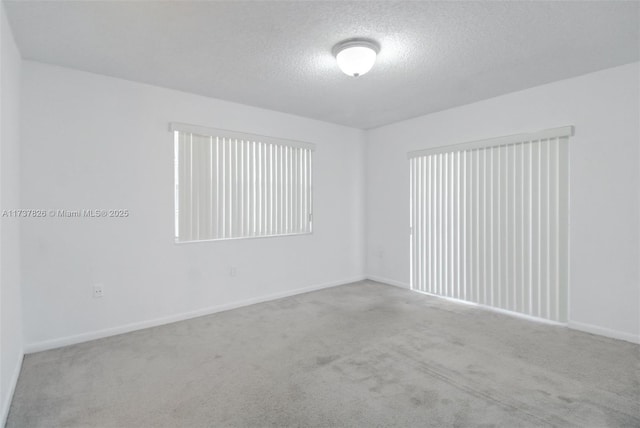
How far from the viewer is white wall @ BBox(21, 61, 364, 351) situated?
2939mm

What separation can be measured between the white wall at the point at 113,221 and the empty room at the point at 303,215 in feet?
0.06

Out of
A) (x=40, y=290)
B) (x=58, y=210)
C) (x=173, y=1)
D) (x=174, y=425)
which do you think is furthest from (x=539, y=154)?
(x=40, y=290)

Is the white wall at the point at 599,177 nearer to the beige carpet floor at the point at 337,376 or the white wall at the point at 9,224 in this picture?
the beige carpet floor at the point at 337,376

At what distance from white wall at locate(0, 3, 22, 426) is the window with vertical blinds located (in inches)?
51.9

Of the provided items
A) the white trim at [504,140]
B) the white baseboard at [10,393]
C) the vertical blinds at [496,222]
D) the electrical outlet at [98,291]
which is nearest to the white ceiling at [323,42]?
the white trim at [504,140]

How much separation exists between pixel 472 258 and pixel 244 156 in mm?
3164

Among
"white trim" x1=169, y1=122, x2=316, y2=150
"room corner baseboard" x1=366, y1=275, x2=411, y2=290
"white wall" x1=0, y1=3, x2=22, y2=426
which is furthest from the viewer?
"room corner baseboard" x1=366, y1=275, x2=411, y2=290

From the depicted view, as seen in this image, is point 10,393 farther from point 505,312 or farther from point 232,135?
point 505,312

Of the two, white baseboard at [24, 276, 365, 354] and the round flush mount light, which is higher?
the round flush mount light

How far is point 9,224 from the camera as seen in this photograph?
233cm

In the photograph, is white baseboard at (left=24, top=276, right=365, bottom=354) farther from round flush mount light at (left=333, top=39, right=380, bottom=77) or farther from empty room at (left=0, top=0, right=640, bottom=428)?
round flush mount light at (left=333, top=39, right=380, bottom=77)

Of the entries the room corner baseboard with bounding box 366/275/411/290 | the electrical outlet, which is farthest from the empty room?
the room corner baseboard with bounding box 366/275/411/290

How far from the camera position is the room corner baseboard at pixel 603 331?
3.01 meters

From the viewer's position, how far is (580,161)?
329 centimetres
